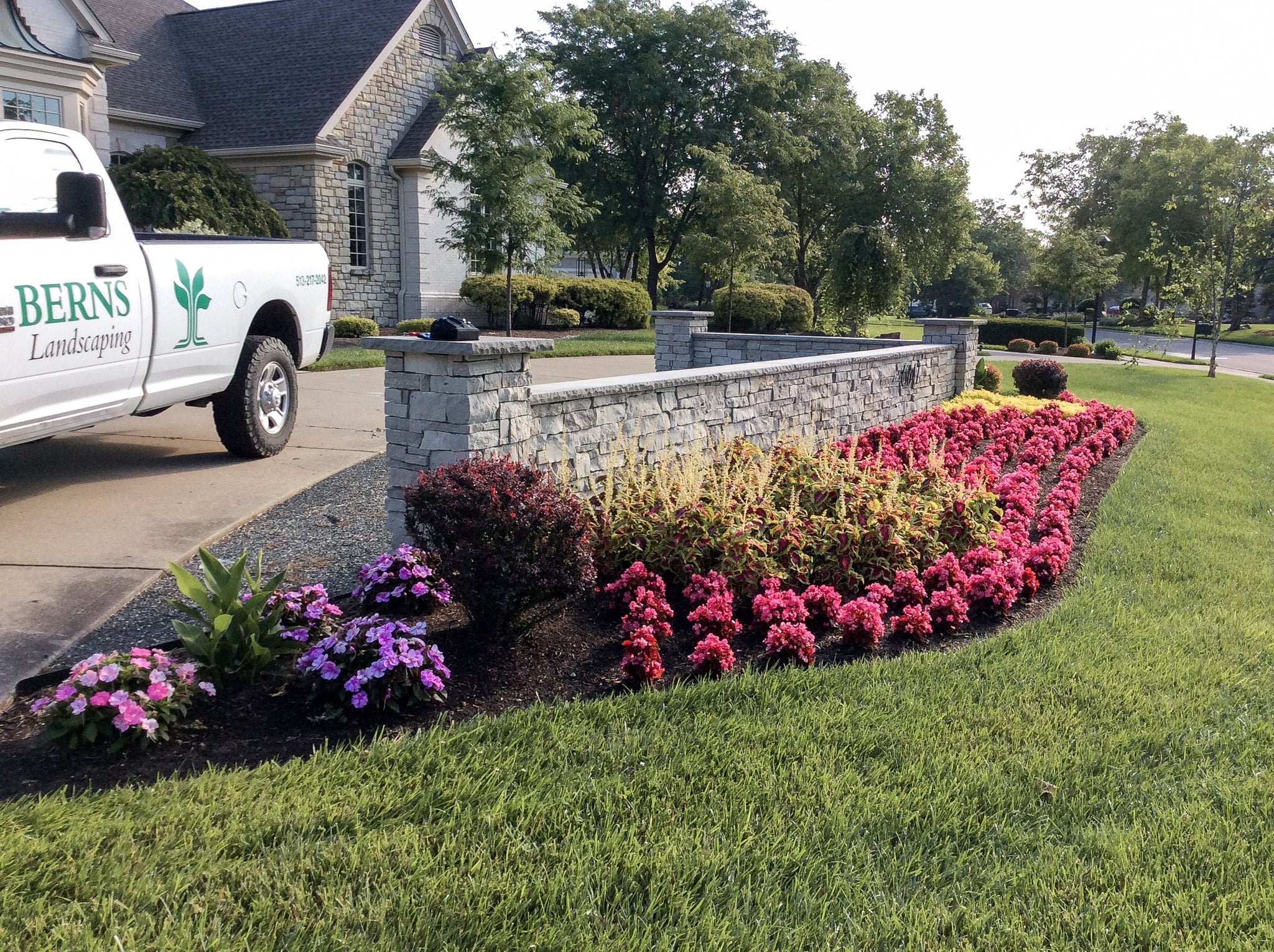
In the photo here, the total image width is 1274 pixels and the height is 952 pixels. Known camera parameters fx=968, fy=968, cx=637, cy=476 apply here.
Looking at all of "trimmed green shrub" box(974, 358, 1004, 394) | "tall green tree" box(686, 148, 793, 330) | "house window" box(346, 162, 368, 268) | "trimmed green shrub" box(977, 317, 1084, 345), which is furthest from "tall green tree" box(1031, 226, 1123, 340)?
"house window" box(346, 162, 368, 268)

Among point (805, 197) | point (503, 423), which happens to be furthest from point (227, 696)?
point (805, 197)

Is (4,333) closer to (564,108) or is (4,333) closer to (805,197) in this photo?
(564,108)

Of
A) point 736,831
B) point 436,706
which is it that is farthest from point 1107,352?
point 736,831

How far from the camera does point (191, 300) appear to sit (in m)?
6.55

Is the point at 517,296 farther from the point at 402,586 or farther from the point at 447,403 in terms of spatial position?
the point at 402,586

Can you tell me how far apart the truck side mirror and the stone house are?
1631 cm

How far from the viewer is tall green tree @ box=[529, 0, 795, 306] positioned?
32.9m

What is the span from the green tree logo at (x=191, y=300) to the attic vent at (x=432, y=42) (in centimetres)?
1936

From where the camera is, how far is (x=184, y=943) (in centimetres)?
232

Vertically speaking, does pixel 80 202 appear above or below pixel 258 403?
above

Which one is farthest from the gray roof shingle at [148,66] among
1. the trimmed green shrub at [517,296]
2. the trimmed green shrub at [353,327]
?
the trimmed green shrub at [517,296]

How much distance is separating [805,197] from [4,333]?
116 feet

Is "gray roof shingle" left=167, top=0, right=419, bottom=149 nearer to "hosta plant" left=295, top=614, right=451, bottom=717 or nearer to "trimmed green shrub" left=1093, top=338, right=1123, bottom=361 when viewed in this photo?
"hosta plant" left=295, top=614, right=451, bottom=717

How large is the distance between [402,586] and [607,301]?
77.6 ft
